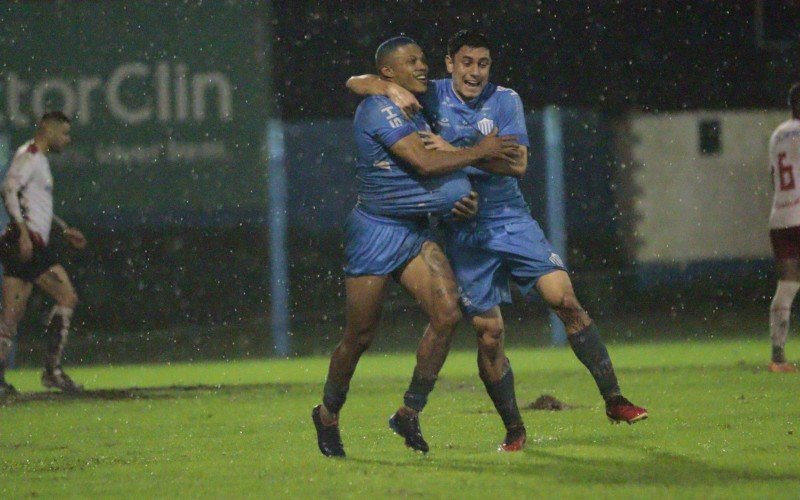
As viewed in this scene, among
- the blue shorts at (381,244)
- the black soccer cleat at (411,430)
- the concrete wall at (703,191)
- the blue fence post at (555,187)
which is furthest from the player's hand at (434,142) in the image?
the concrete wall at (703,191)

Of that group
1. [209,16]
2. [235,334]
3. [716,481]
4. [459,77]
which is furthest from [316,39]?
[716,481]

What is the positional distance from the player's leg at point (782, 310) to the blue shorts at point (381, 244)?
459 cm

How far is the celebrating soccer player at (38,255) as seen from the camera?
1092 centimetres

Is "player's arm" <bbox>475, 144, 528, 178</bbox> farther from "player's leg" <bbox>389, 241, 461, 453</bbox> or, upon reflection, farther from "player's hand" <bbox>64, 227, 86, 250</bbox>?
"player's hand" <bbox>64, 227, 86, 250</bbox>

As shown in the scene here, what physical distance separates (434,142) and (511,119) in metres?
0.54

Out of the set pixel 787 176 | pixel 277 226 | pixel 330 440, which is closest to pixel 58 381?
pixel 277 226

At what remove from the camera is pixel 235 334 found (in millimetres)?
16344

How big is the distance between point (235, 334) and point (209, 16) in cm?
399

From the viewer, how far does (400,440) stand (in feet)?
25.1

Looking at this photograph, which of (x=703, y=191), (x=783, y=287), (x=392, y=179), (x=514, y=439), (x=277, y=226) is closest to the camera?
(x=392, y=179)

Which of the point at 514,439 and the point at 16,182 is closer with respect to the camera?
the point at 514,439

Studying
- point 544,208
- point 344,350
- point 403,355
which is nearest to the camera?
point 344,350

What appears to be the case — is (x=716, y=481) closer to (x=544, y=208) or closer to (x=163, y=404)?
(x=163, y=404)

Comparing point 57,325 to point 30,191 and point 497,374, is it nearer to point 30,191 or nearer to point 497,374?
point 30,191
